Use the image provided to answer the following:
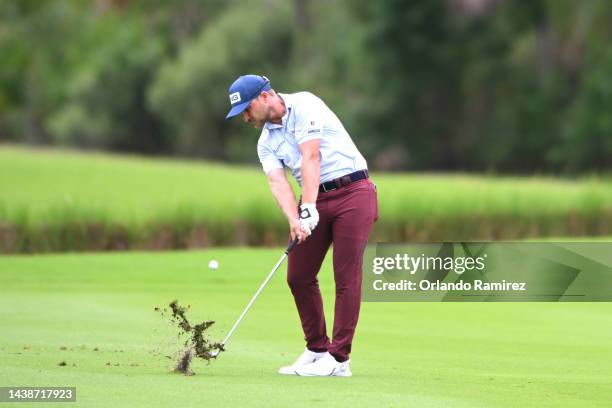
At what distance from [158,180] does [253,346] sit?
76.8 ft

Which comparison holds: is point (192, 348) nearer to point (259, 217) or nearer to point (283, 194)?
point (283, 194)

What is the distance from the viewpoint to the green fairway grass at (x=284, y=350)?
19.1ft

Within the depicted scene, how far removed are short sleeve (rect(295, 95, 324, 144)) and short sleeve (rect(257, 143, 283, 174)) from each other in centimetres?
24

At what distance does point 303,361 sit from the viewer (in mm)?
6754

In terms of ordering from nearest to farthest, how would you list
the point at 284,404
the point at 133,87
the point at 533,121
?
the point at 284,404, the point at 533,121, the point at 133,87

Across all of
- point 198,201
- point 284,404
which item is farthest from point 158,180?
point 284,404

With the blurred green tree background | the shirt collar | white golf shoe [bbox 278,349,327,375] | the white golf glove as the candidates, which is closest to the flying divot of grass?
white golf shoe [bbox 278,349,327,375]

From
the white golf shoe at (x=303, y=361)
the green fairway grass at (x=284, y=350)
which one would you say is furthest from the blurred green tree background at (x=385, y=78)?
the white golf shoe at (x=303, y=361)

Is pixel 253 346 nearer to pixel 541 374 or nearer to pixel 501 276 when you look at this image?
pixel 541 374

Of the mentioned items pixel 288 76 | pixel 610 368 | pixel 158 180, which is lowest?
pixel 610 368

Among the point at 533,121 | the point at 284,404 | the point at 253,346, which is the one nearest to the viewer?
the point at 284,404

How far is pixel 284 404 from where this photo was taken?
544 centimetres

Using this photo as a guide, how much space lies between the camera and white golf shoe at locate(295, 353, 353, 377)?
6.56 m

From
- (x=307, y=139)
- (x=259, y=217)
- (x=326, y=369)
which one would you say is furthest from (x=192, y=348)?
(x=259, y=217)
